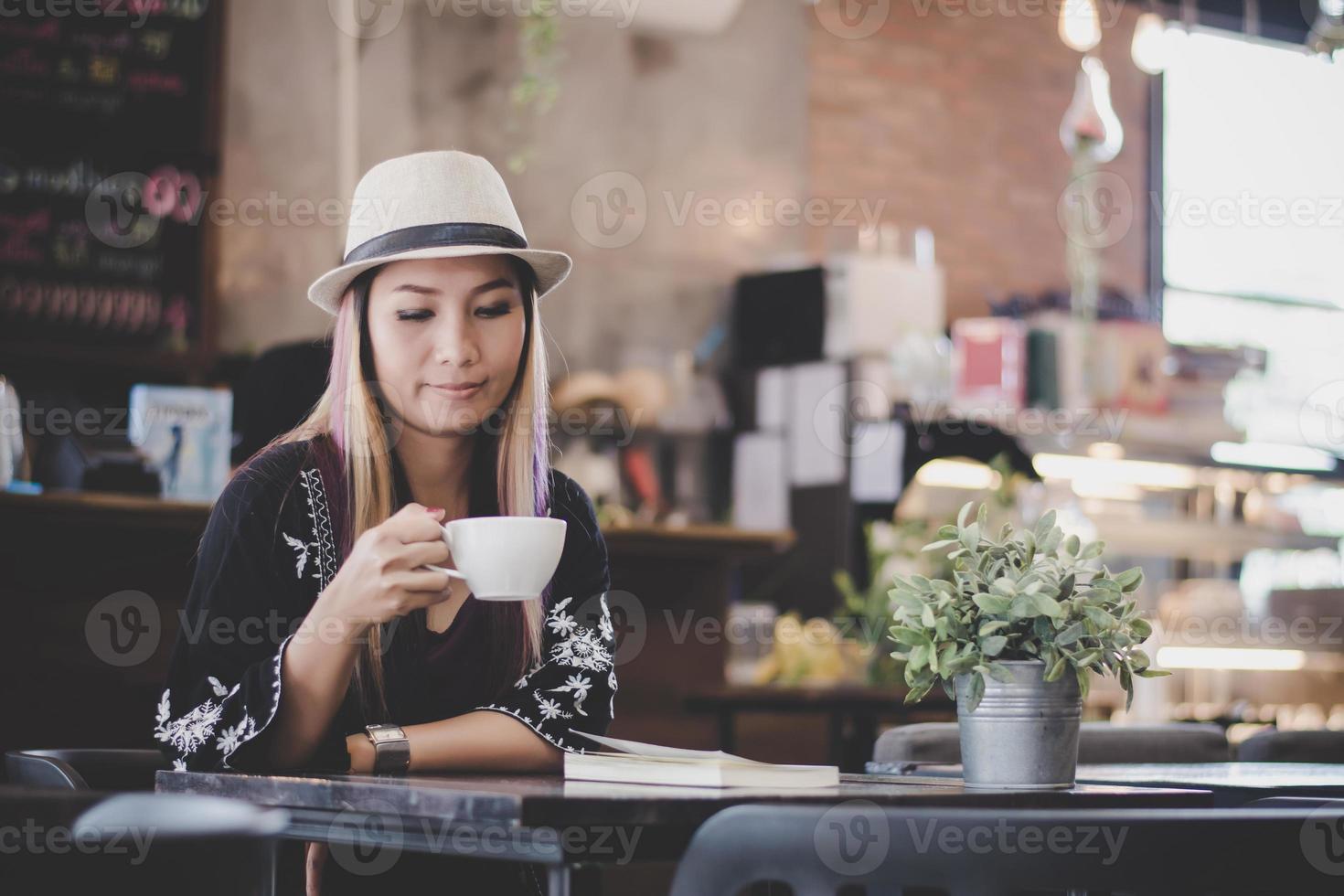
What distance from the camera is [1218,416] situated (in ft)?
23.2

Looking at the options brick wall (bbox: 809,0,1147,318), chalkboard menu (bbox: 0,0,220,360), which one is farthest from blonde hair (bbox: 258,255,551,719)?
brick wall (bbox: 809,0,1147,318)

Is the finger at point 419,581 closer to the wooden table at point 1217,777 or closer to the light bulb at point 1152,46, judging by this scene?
the wooden table at point 1217,777

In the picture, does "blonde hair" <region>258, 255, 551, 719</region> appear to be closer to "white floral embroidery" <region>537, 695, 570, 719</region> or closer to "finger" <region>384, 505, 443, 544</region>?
"white floral embroidery" <region>537, 695, 570, 719</region>

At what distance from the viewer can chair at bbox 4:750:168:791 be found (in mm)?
1895

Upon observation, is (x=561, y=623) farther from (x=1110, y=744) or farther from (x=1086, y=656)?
(x=1110, y=744)

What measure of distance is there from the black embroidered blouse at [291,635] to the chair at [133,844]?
56 cm

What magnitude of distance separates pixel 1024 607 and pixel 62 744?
2453mm

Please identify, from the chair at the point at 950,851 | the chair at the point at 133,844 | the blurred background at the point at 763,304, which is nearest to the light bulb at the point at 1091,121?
the blurred background at the point at 763,304

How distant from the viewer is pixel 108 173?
15.9 feet

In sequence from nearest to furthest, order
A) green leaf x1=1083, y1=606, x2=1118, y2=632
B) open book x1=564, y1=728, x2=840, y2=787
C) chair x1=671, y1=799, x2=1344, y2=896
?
chair x1=671, y1=799, x2=1344, y2=896 → open book x1=564, y1=728, x2=840, y2=787 → green leaf x1=1083, y1=606, x2=1118, y2=632

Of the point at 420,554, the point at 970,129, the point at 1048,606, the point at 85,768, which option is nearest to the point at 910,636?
the point at 1048,606

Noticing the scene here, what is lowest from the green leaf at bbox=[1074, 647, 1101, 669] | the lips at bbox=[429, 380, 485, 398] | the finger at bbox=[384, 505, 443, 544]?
the green leaf at bbox=[1074, 647, 1101, 669]

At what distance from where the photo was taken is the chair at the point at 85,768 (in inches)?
74.6

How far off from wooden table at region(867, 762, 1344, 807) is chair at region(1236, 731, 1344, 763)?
43cm
